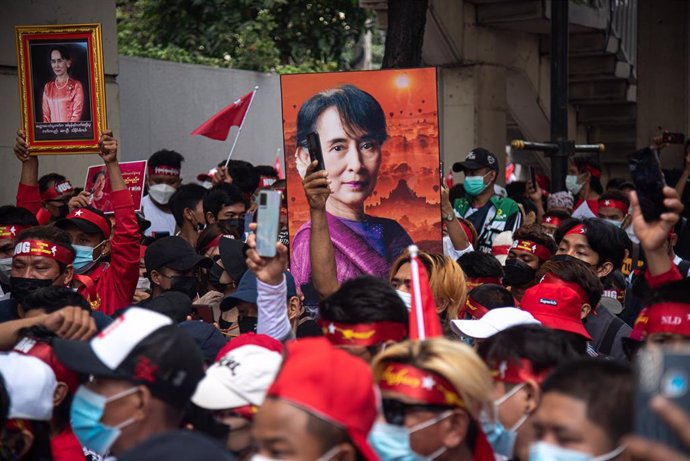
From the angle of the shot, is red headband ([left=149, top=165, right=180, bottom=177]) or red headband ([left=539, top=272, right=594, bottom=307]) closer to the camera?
red headband ([left=539, top=272, right=594, bottom=307])

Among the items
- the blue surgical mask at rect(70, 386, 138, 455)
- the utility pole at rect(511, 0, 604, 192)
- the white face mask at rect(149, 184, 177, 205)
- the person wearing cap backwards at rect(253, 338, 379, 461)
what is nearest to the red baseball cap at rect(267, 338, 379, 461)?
the person wearing cap backwards at rect(253, 338, 379, 461)

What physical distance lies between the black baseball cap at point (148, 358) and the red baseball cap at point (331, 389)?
566 mm

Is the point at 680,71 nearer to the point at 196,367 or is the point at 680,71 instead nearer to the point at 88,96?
the point at 88,96

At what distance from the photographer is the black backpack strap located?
618cm

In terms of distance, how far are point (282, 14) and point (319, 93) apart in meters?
15.9

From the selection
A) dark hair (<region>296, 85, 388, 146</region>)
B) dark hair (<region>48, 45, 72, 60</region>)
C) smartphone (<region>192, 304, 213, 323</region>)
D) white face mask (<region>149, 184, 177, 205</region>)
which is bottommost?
smartphone (<region>192, 304, 213, 323</region>)

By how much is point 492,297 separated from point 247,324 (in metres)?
1.42

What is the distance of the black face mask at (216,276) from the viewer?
7237 millimetres

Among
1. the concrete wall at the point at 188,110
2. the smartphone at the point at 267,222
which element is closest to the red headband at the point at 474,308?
the smartphone at the point at 267,222

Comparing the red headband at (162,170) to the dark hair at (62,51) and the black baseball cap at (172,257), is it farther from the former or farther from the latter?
the black baseball cap at (172,257)

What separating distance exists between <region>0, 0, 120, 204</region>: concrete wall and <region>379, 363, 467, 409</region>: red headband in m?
7.45

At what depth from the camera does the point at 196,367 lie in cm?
388

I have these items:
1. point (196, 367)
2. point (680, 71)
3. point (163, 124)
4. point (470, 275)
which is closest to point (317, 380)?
point (196, 367)

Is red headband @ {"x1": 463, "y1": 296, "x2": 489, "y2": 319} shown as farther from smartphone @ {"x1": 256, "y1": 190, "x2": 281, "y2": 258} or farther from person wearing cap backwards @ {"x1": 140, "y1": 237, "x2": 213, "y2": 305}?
smartphone @ {"x1": 256, "y1": 190, "x2": 281, "y2": 258}
